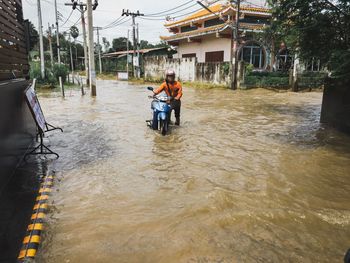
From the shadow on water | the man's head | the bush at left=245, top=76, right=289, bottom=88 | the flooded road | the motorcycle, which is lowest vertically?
the flooded road

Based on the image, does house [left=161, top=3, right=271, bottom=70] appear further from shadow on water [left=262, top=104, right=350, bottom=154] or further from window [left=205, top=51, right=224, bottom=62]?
shadow on water [left=262, top=104, right=350, bottom=154]

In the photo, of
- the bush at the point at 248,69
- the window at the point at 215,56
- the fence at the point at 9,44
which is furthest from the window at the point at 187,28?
the fence at the point at 9,44

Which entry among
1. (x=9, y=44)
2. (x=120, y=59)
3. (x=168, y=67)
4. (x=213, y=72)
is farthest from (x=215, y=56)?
(x=120, y=59)

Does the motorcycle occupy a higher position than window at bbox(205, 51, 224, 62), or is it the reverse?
window at bbox(205, 51, 224, 62)

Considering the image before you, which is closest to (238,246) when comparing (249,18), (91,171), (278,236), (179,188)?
(278,236)

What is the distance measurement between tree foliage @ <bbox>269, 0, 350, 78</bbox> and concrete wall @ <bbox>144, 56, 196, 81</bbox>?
1827 centimetres

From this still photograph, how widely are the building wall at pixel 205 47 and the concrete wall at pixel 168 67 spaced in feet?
7.45

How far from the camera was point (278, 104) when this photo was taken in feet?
48.6

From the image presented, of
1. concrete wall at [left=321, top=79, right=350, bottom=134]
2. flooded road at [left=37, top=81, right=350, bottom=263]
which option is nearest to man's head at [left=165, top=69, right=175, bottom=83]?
flooded road at [left=37, top=81, right=350, bottom=263]

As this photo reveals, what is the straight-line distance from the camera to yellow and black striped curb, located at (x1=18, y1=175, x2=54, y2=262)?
2969 mm

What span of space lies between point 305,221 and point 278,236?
55cm

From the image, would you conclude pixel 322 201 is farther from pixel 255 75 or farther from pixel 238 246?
pixel 255 75

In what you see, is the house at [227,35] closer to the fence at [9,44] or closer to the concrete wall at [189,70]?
the concrete wall at [189,70]

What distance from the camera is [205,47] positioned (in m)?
28.1
